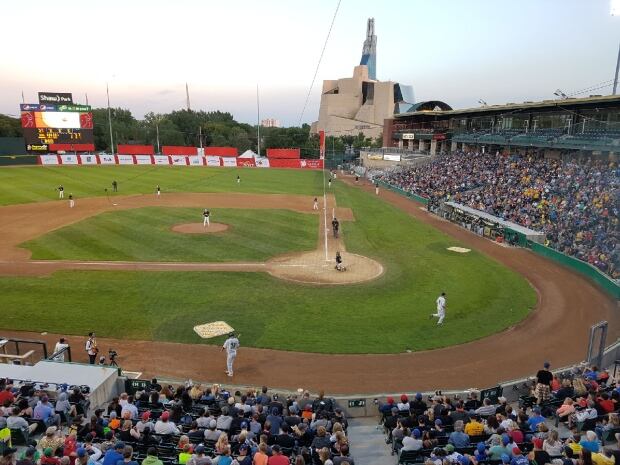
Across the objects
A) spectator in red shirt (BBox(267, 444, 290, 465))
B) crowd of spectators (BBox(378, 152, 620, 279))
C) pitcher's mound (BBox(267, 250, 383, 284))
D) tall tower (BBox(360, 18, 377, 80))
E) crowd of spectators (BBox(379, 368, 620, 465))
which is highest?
tall tower (BBox(360, 18, 377, 80))

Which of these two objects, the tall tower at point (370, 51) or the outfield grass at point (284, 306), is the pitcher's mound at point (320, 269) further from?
the tall tower at point (370, 51)

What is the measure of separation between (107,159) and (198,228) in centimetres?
5395

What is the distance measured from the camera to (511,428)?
9516 millimetres

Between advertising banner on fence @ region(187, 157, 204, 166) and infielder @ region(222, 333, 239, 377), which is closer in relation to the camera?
infielder @ region(222, 333, 239, 377)

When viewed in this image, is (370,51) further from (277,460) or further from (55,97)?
(277,460)

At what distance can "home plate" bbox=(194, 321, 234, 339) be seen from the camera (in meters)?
16.8

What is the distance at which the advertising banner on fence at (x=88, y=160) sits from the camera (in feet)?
245

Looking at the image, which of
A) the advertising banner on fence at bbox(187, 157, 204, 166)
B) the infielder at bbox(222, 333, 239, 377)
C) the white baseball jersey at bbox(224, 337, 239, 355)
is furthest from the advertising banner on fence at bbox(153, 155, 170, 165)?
the white baseball jersey at bbox(224, 337, 239, 355)

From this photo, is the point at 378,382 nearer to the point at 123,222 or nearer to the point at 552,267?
the point at 552,267

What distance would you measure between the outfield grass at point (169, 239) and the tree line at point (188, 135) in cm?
6583

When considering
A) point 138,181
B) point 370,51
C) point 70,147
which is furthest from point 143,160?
point 370,51

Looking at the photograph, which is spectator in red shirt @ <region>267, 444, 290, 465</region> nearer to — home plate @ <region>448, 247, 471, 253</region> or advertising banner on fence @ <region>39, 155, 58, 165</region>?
home plate @ <region>448, 247, 471, 253</region>

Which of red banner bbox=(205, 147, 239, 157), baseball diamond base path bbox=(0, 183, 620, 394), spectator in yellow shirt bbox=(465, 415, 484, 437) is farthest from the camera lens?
red banner bbox=(205, 147, 239, 157)

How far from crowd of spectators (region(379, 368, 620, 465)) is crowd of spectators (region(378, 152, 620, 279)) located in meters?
14.6
